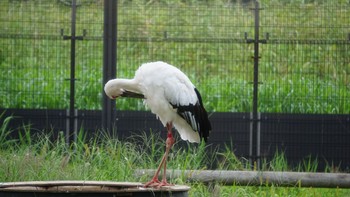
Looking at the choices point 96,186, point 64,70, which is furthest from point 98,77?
point 96,186

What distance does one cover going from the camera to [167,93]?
8.29m

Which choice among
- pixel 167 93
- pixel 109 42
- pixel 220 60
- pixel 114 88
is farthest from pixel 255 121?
pixel 114 88

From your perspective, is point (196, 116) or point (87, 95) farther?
point (87, 95)

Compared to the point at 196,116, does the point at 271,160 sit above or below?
below

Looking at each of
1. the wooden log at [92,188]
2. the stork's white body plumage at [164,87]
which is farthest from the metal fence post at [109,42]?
the wooden log at [92,188]

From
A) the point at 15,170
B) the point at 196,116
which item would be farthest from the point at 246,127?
the point at 15,170

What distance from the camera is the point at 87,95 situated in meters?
13.5

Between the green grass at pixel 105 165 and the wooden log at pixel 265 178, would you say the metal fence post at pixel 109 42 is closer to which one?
the green grass at pixel 105 165

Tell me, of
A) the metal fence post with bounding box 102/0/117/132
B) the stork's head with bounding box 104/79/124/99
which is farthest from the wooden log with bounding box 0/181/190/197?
the metal fence post with bounding box 102/0/117/132

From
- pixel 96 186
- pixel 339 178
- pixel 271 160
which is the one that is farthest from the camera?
pixel 271 160

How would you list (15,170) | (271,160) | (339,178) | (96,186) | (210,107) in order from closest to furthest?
(96,186) → (15,170) → (339,178) → (271,160) → (210,107)

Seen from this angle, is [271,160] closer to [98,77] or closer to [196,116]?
[196,116]

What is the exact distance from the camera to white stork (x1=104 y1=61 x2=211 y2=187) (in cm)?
823

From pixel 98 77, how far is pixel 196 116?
19.9ft
